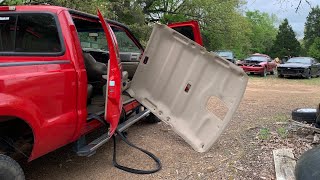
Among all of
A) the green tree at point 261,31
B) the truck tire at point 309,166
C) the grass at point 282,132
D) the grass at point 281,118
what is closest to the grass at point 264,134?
the grass at point 282,132

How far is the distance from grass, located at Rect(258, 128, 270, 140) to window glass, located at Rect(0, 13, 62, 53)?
3556 mm

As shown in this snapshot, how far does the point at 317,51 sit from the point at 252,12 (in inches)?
1318

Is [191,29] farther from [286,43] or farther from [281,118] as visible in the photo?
[286,43]

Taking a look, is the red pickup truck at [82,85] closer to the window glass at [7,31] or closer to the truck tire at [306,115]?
the window glass at [7,31]

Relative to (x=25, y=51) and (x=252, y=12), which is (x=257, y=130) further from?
(x=252, y=12)

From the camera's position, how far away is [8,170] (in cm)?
332

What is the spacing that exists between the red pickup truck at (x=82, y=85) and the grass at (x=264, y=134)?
1.54 meters

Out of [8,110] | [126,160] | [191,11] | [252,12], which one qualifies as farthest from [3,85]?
[252,12]

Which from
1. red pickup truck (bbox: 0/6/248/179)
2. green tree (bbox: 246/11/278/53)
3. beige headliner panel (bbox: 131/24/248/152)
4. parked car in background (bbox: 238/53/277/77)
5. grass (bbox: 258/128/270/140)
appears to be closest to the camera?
red pickup truck (bbox: 0/6/248/179)

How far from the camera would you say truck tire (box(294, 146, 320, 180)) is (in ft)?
11.3

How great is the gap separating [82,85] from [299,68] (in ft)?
65.6

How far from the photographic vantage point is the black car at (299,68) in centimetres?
2227

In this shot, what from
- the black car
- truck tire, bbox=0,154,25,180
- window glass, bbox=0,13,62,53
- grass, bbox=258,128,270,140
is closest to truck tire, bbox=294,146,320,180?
grass, bbox=258,128,270,140

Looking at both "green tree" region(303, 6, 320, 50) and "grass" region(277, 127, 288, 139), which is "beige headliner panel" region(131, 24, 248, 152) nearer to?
"grass" region(277, 127, 288, 139)
